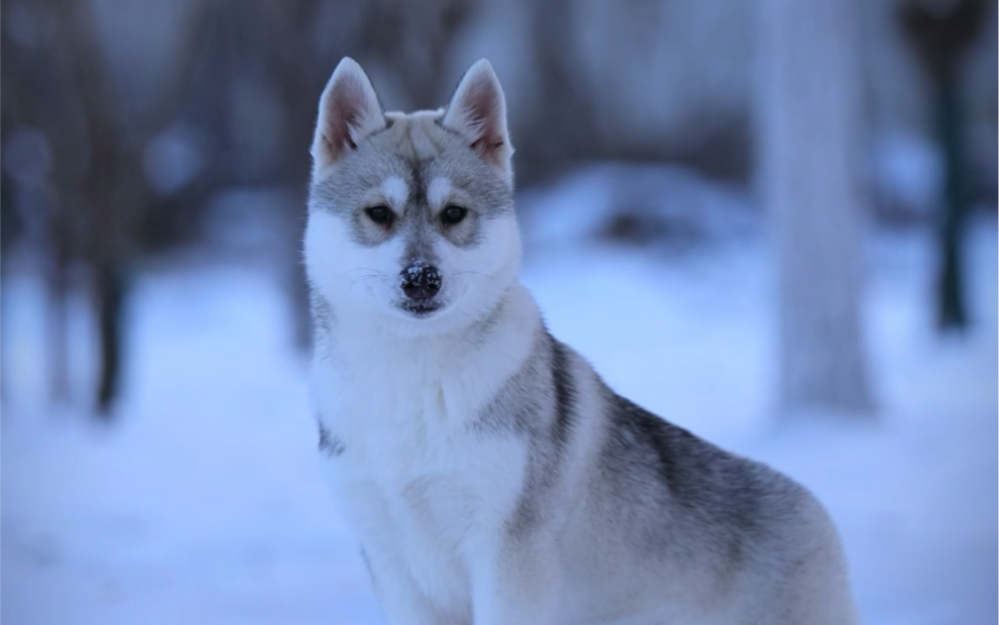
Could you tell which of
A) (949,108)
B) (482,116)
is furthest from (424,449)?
(949,108)

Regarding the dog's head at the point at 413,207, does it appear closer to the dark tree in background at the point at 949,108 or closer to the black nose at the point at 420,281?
the black nose at the point at 420,281

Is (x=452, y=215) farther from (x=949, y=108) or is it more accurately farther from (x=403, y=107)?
(x=949, y=108)

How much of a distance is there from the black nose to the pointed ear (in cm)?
53

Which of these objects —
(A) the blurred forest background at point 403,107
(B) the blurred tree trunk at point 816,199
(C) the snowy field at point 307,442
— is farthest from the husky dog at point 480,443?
(A) the blurred forest background at point 403,107

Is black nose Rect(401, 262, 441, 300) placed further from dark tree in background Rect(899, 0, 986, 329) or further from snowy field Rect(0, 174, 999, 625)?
dark tree in background Rect(899, 0, 986, 329)

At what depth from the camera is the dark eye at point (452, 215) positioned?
2613 millimetres

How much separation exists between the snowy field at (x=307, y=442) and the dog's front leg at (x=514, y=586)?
157cm

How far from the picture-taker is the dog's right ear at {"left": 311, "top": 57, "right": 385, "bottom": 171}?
8.86 ft

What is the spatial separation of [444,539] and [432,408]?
347mm

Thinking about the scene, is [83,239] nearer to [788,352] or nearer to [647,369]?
[647,369]

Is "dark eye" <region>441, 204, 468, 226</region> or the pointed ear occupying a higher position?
the pointed ear

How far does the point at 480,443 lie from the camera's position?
8.25 feet

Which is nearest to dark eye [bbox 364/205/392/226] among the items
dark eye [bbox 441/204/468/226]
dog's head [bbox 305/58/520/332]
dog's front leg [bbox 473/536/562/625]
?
dog's head [bbox 305/58/520/332]

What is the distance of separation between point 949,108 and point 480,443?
8822mm
